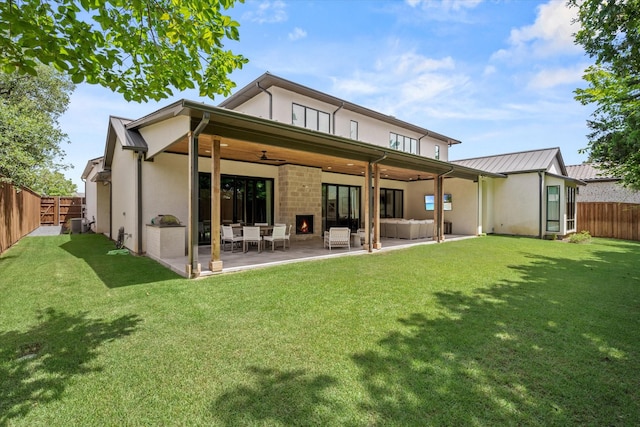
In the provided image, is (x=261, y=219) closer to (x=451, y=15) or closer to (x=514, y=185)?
(x=451, y=15)

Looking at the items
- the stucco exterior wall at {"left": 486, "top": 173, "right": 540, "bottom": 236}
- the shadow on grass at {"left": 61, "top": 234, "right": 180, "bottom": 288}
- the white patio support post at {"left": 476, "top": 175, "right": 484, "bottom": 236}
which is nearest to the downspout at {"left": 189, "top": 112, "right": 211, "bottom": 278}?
the shadow on grass at {"left": 61, "top": 234, "right": 180, "bottom": 288}

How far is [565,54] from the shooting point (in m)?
9.05

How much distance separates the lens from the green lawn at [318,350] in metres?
2.32

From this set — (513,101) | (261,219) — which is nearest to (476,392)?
(261,219)

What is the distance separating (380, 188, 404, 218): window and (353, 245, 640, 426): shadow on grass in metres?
12.3

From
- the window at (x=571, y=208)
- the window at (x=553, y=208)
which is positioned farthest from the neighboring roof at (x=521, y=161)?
the window at (x=571, y=208)

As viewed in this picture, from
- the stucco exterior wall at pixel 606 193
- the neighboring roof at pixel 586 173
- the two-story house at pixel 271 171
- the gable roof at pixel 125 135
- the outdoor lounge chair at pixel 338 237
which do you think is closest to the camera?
the two-story house at pixel 271 171

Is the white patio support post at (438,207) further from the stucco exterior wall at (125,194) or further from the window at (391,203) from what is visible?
the stucco exterior wall at (125,194)

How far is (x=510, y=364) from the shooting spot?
118 inches

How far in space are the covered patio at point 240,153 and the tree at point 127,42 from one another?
146cm

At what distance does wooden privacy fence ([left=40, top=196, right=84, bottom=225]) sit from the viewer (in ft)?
69.3

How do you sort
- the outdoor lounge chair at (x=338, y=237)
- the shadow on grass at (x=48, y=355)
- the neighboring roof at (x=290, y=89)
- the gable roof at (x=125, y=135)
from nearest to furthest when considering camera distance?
1. the shadow on grass at (x=48, y=355)
2. the gable roof at (x=125, y=135)
3. the outdoor lounge chair at (x=338, y=237)
4. the neighboring roof at (x=290, y=89)

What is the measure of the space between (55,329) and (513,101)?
16.6 meters

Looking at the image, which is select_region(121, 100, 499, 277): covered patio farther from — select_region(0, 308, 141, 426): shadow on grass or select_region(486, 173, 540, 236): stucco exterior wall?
select_region(486, 173, 540, 236): stucco exterior wall
